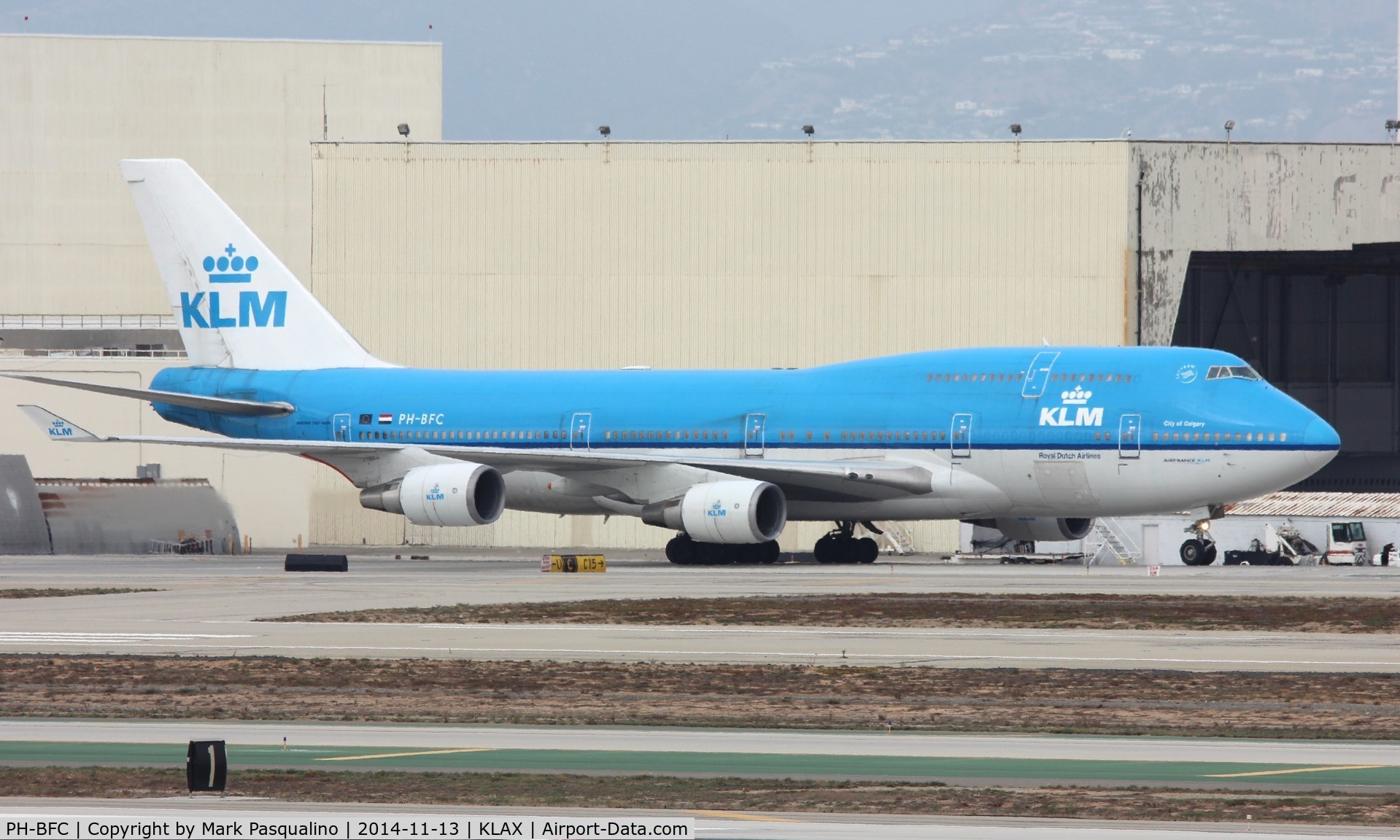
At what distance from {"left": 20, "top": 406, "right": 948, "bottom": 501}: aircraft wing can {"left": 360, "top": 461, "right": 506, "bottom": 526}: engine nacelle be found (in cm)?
80

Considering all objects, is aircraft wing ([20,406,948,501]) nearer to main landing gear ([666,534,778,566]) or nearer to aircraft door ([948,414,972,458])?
aircraft door ([948,414,972,458])

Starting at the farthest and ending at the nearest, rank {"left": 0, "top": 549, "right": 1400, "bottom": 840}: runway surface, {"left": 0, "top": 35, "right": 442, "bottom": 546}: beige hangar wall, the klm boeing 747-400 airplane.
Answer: {"left": 0, "top": 35, "right": 442, "bottom": 546}: beige hangar wall, the klm boeing 747-400 airplane, {"left": 0, "top": 549, "right": 1400, "bottom": 840}: runway surface

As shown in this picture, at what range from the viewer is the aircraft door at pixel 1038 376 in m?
36.2

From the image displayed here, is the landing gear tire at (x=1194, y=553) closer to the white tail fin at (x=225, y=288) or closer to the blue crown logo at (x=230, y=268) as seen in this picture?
the white tail fin at (x=225, y=288)

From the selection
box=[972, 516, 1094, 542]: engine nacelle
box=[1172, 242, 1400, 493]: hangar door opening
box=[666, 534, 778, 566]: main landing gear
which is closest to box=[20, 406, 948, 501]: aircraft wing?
box=[666, 534, 778, 566]: main landing gear

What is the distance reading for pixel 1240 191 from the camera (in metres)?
51.2

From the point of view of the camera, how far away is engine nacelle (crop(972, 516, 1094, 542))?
39.2m

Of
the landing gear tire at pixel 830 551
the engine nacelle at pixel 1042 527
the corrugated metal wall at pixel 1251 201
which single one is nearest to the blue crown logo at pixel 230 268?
the landing gear tire at pixel 830 551

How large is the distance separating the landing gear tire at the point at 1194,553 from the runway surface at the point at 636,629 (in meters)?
5.48

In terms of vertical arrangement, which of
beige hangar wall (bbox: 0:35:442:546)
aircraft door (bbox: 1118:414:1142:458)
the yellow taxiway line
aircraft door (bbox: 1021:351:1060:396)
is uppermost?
beige hangar wall (bbox: 0:35:442:546)

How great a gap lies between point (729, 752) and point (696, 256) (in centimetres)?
4012

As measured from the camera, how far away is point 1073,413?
1404 inches

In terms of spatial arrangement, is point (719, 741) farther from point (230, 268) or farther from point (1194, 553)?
point (230, 268)

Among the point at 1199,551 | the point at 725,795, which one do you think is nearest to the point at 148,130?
the point at 1199,551
